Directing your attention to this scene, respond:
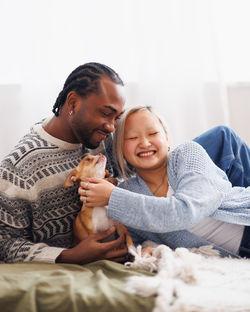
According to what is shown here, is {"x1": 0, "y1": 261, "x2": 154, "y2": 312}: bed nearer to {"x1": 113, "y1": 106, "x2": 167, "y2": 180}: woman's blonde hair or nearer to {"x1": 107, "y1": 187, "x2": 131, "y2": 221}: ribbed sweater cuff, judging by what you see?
{"x1": 107, "y1": 187, "x2": 131, "y2": 221}: ribbed sweater cuff

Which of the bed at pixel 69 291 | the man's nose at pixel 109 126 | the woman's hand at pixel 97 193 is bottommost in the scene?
the bed at pixel 69 291

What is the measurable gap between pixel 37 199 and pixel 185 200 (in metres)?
0.50

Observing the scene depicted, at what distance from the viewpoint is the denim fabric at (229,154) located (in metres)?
1.48

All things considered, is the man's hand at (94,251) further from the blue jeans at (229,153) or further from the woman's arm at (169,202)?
the blue jeans at (229,153)

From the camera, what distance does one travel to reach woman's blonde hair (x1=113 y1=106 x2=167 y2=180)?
4.54 feet

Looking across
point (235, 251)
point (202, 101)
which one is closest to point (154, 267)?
point (235, 251)

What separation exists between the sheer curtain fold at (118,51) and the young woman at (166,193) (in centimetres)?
54

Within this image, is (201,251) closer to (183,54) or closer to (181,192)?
(181,192)

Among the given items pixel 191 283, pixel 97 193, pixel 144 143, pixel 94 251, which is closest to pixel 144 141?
pixel 144 143

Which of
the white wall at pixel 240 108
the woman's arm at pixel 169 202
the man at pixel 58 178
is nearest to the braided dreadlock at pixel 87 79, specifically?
the man at pixel 58 178

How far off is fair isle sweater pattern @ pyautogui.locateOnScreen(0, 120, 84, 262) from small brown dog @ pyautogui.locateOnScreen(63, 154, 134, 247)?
0.27 feet

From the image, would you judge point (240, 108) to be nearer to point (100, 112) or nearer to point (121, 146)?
point (121, 146)

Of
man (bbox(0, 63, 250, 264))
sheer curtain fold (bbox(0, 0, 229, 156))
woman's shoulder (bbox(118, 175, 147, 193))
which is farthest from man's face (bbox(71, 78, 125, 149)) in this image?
sheer curtain fold (bbox(0, 0, 229, 156))

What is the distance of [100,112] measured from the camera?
1.27 m
